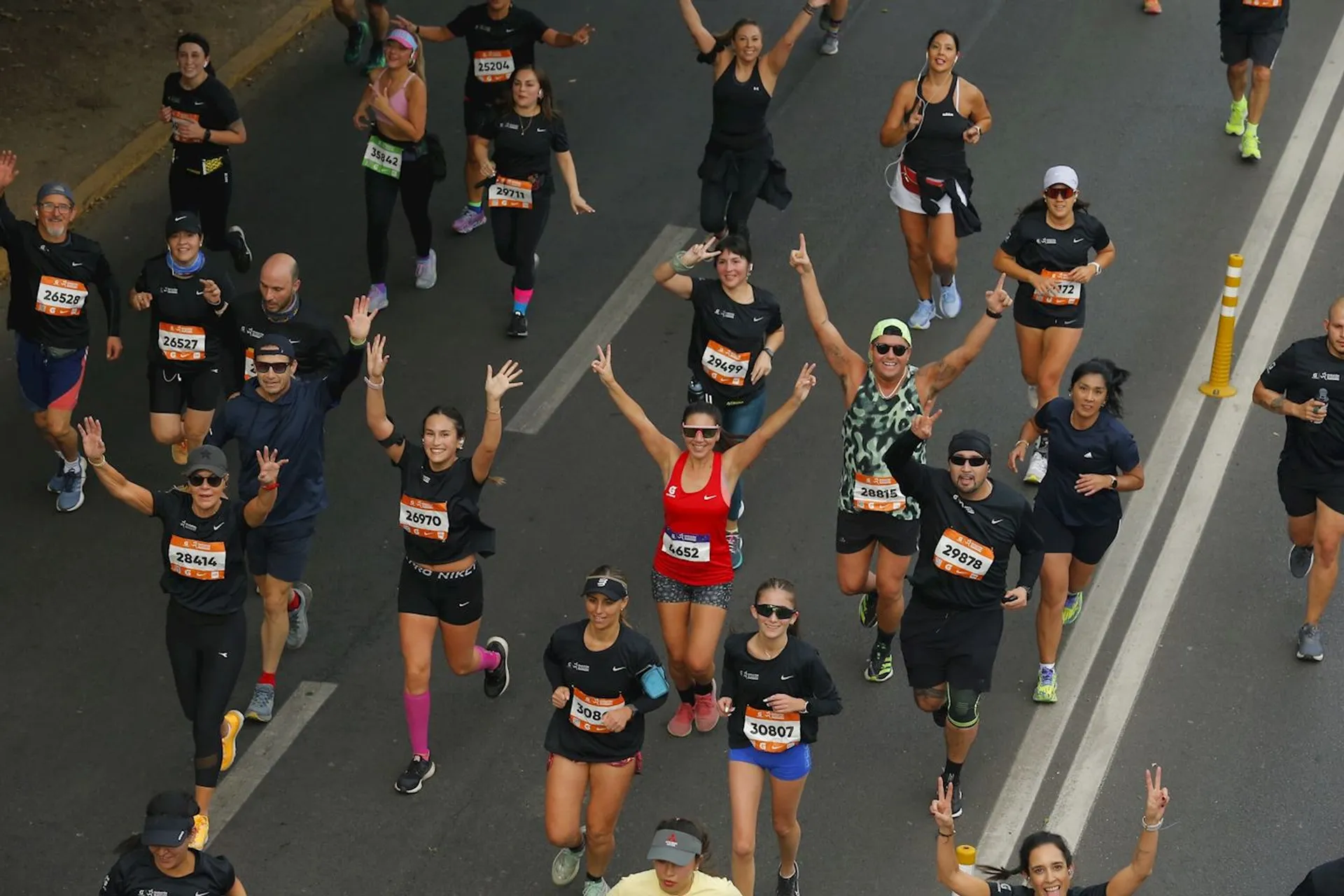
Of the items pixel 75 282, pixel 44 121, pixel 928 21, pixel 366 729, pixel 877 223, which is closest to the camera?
pixel 366 729

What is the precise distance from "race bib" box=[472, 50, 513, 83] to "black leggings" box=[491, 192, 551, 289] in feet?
A: 5.56

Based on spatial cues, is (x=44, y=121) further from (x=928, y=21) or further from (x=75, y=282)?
(x=928, y=21)

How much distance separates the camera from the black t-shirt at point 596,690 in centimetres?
936

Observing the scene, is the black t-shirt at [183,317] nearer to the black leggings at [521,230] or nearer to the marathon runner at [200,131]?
the marathon runner at [200,131]

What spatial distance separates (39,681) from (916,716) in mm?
4841

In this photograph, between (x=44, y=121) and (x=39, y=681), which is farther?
(x=44, y=121)

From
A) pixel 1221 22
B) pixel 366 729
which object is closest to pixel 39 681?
pixel 366 729

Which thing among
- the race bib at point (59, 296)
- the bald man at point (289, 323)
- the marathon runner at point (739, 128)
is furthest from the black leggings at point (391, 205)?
the bald man at point (289, 323)

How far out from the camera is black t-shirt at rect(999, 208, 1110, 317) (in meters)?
12.4

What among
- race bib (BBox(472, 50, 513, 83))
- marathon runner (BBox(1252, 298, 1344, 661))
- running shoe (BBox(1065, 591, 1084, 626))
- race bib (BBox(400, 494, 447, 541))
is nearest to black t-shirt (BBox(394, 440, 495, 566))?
race bib (BBox(400, 494, 447, 541))

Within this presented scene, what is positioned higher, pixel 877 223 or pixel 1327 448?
pixel 1327 448

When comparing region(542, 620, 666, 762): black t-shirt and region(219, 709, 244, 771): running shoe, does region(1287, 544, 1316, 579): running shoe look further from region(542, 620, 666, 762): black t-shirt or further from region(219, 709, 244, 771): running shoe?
region(219, 709, 244, 771): running shoe

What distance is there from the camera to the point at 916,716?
1102 cm

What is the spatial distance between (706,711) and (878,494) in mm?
1480
